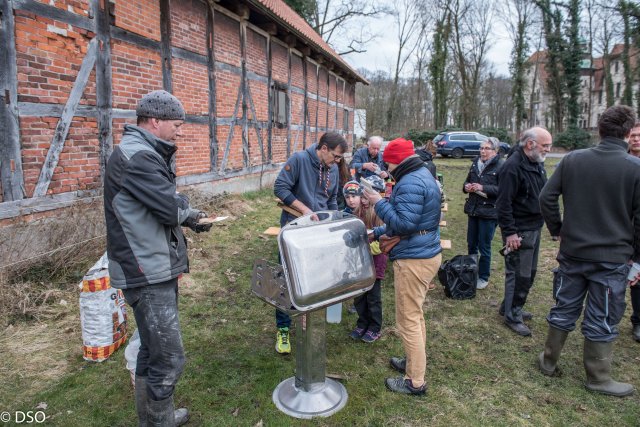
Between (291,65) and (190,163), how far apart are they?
6.38 m

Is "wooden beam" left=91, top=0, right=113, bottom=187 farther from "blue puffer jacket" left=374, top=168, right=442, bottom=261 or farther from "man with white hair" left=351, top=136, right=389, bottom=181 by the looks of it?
"blue puffer jacket" left=374, top=168, right=442, bottom=261

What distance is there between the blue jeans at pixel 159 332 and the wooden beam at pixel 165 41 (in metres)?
5.66

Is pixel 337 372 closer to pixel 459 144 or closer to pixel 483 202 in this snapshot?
pixel 483 202

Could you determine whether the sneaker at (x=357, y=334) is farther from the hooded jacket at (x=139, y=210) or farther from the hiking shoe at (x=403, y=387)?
the hooded jacket at (x=139, y=210)

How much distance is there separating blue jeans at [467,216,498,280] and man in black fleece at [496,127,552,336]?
1103 mm

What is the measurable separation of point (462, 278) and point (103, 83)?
215 inches

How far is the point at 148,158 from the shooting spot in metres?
2.20

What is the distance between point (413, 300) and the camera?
9.93 ft

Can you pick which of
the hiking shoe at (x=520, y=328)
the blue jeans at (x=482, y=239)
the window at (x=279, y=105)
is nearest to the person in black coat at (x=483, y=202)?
the blue jeans at (x=482, y=239)

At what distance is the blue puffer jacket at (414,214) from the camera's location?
2.91 metres

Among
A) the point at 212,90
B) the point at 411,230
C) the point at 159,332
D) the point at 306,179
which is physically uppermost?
the point at 212,90

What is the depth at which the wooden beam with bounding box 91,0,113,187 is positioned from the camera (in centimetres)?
570

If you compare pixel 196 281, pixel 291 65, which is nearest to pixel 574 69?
pixel 291 65

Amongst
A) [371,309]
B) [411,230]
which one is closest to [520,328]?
[371,309]
